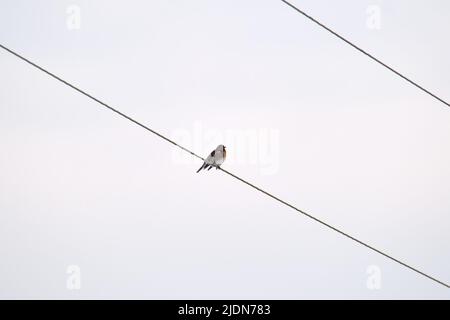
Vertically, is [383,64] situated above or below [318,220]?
above

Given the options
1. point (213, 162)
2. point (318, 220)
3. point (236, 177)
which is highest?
point (213, 162)

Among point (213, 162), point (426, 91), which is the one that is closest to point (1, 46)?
point (426, 91)

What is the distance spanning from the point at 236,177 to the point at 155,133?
1.29 meters

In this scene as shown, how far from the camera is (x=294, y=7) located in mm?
12984

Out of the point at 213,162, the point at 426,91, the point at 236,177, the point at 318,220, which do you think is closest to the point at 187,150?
the point at 236,177

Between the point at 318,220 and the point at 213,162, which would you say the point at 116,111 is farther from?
the point at 213,162

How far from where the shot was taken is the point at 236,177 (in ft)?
44.9

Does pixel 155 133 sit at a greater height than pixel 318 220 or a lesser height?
greater

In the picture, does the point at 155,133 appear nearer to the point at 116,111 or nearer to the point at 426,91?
the point at 116,111
